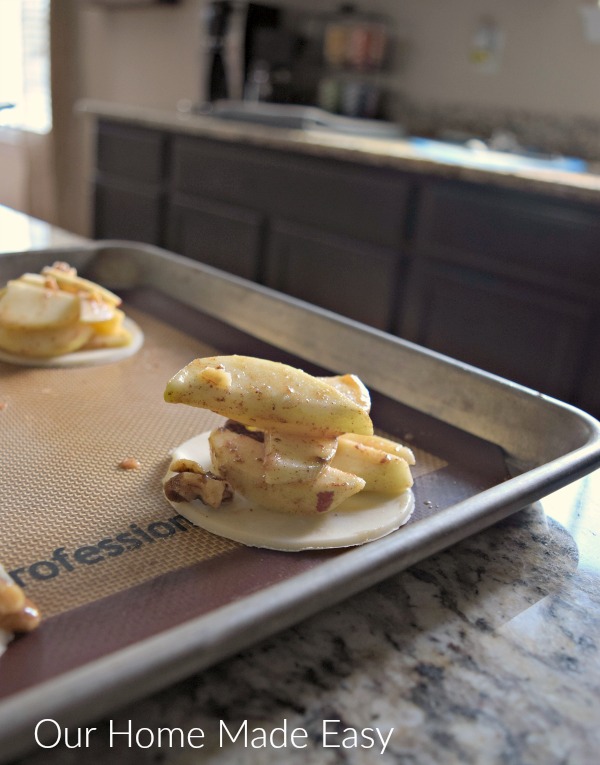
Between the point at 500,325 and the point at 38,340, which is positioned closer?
the point at 38,340

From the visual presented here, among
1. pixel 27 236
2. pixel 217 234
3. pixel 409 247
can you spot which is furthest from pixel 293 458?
pixel 217 234

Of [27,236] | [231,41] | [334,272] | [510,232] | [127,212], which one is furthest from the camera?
[231,41]

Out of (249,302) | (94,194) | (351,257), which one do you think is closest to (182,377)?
(249,302)

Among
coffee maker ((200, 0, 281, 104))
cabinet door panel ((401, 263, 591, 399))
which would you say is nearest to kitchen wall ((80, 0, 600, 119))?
coffee maker ((200, 0, 281, 104))

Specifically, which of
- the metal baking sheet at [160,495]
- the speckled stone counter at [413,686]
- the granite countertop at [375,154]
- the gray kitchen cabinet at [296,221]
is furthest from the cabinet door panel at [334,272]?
the speckled stone counter at [413,686]

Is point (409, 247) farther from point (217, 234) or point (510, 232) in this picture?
point (217, 234)

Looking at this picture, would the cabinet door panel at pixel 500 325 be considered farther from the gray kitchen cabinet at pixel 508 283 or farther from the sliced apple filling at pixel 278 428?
the sliced apple filling at pixel 278 428

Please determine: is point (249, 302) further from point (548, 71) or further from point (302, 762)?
point (548, 71)
